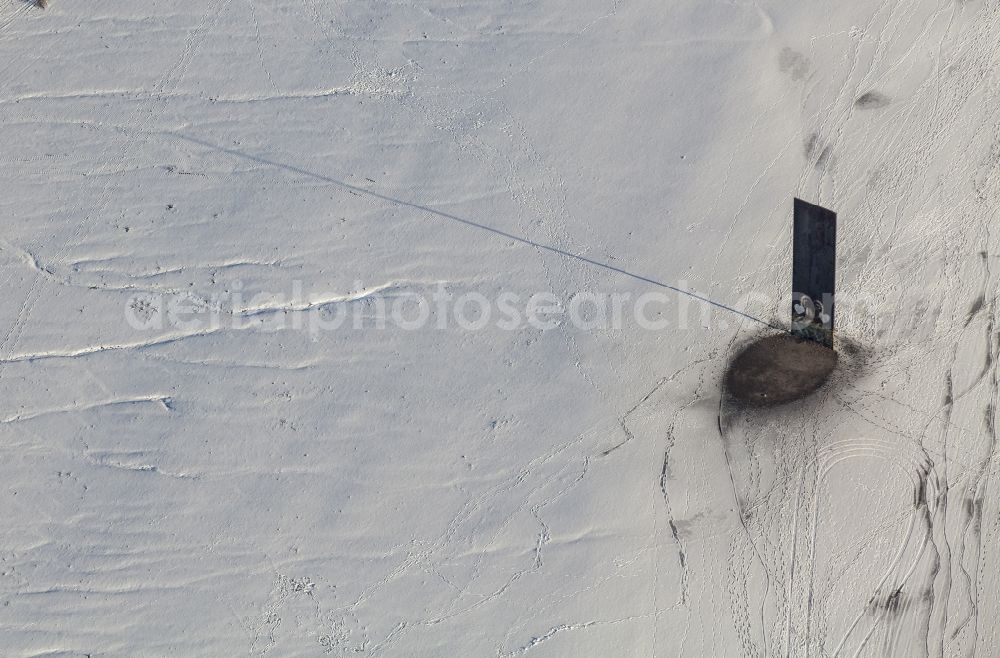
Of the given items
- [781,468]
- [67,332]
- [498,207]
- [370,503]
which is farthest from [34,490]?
[781,468]

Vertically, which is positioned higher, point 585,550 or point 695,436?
point 695,436

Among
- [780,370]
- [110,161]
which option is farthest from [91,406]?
[780,370]

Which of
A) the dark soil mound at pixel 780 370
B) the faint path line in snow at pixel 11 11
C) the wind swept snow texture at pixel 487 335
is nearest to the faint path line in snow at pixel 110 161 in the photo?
the wind swept snow texture at pixel 487 335

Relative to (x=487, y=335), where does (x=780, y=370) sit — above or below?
below

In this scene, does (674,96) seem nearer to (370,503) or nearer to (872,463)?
(872,463)

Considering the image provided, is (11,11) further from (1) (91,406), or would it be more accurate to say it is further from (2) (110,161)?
(1) (91,406)

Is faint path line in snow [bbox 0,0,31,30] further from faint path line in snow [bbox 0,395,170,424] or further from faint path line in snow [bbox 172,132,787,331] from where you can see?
faint path line in snow [bbox 0,395,170,424]
